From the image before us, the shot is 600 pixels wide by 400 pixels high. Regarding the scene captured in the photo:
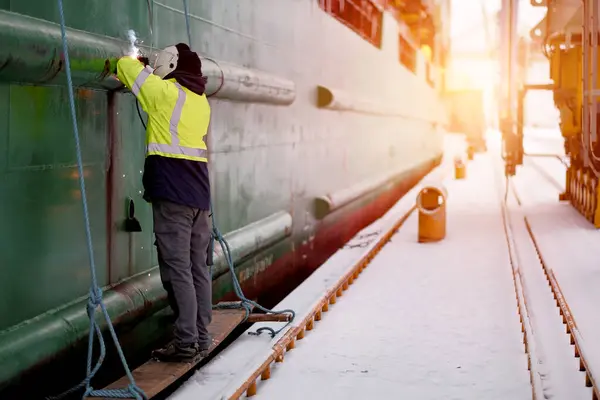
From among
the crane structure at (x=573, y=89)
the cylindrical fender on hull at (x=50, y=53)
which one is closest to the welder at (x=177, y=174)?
the cylindrical fender on hull at (x=50, y=53)

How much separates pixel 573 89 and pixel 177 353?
9468 mm

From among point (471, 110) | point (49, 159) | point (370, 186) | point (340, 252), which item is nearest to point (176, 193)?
point (49, 159)

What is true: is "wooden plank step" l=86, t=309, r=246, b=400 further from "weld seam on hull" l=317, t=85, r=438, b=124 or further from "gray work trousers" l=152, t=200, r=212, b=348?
"weld seam on hull" l=317, t=85, r=438, b=124

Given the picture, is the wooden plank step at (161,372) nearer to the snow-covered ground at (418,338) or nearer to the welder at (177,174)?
the welder at (177,174)

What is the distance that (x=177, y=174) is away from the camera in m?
4.02

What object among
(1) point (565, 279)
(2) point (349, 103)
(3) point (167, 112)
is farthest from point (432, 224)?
(3) point (167, 112)

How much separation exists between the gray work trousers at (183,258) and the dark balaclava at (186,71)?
2.01ft

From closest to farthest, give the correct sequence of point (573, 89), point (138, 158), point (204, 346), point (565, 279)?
point (204, 346)
point (138, 158)
point (565, 279)
point (573, 89)

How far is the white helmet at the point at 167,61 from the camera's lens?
4.09 metres

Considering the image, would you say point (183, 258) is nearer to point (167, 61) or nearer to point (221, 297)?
point (167, 61)

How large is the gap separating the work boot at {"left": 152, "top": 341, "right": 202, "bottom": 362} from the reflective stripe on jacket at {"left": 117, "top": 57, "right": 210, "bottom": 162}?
98 centimetres

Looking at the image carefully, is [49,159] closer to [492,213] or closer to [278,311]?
[278,311]

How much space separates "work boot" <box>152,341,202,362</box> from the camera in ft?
13.6

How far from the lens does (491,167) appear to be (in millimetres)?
26250
